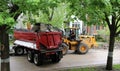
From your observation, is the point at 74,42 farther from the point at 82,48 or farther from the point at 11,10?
the point at 11,10

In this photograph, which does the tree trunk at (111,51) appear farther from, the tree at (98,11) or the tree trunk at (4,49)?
the tree trunk at (4,49)

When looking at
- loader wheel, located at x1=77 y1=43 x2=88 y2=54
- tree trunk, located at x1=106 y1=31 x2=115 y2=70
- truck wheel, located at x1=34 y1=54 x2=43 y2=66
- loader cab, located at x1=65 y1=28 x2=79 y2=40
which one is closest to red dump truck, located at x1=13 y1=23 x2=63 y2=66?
truck wheel, located at x1=34 y1=54 x2=43 y2=66

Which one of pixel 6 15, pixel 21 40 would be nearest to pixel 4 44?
pixel 6 15

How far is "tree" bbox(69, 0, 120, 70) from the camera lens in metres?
8.24

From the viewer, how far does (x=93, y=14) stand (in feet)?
34.4

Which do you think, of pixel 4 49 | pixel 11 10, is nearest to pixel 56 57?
pixel 4 49

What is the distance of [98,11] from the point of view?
33.0ft

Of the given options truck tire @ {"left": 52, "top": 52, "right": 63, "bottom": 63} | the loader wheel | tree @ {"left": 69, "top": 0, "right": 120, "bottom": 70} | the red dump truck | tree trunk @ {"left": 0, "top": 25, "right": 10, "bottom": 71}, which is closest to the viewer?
tree @ {"left": 69, "top": 0, "right": 120, "bottom": 70}

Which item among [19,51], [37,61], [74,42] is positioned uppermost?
[74,42]

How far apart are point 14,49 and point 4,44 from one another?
9462 millimetres

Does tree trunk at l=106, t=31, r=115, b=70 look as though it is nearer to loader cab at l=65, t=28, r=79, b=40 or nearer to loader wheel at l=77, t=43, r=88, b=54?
loader wheel at l=77, t=43, r=88, b=54

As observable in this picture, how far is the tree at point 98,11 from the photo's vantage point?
824 centimetres

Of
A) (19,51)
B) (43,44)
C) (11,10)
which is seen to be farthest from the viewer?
(19,51)

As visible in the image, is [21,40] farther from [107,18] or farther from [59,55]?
[107,18]
